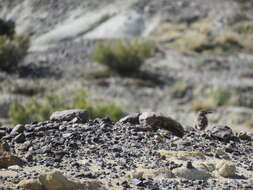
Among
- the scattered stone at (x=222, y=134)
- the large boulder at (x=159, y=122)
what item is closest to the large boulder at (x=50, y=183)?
the large boulder at (x=159, y=122)

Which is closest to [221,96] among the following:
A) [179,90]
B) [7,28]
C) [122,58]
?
[179,90]

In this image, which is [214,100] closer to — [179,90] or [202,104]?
[202,104]

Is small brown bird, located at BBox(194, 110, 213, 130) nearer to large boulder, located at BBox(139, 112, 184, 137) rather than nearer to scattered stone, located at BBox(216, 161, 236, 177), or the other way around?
large boulder, located at BBox(139, 112, 184, 137)

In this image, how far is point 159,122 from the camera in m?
8.13

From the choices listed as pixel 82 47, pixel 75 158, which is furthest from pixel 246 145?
pixel 82 47

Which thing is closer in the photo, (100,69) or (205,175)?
(205,175)

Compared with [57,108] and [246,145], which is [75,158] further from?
[57,108]

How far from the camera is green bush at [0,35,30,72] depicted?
25328mm

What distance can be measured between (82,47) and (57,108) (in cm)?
1453

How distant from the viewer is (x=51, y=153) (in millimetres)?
6754

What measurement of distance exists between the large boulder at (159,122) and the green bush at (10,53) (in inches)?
687

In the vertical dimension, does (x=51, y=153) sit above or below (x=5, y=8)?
below

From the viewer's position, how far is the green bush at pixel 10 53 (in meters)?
25.3

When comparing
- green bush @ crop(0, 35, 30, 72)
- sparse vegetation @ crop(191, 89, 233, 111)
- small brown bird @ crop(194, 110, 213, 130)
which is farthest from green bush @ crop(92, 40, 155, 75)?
small brown bird @ crop(194, 110, 213, 130)
